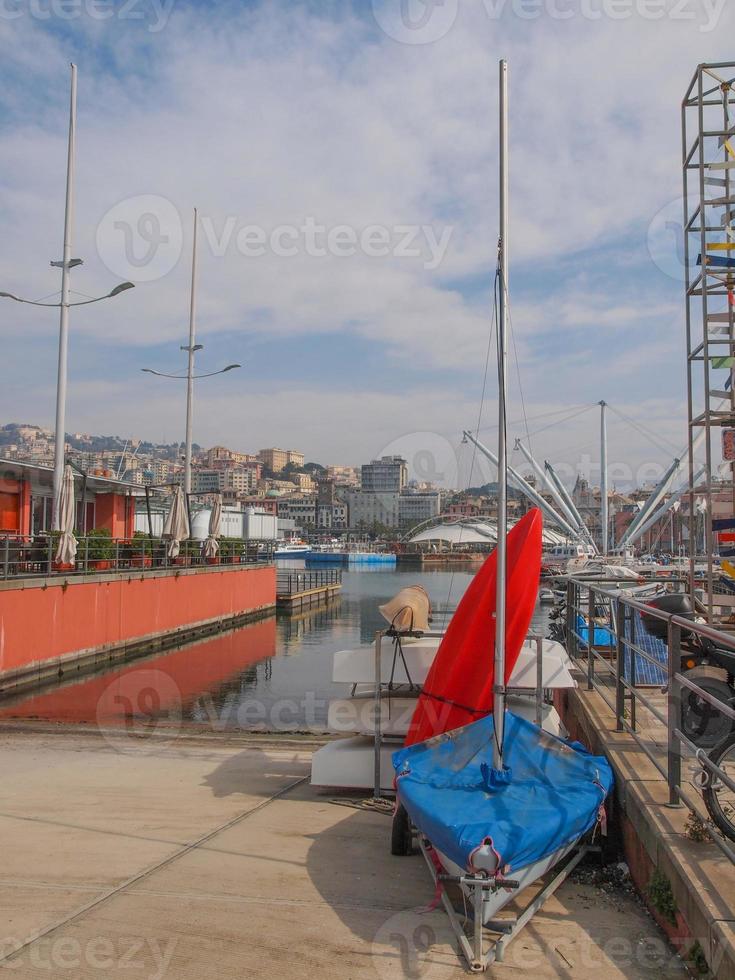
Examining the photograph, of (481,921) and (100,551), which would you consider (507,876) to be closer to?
(481,921)

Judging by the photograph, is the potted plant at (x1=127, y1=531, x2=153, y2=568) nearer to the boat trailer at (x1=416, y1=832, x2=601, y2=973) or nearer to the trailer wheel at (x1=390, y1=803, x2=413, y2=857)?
the trailer wheel at (x1=390, y1=803, x2=413, y2=857)

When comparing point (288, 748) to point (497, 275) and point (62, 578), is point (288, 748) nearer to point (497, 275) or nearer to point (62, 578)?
point (497, 275)

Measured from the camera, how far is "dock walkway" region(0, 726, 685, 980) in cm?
376

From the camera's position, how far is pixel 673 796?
4.44 metres

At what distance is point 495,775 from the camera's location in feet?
15.4

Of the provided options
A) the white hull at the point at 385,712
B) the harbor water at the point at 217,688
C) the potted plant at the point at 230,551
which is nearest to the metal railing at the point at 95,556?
the potted plant at the point at 230,551

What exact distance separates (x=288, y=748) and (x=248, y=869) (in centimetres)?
420

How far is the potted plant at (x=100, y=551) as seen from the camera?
2350 centimetres

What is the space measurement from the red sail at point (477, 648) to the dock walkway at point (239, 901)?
0.91m

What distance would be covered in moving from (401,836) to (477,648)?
1.44 meters

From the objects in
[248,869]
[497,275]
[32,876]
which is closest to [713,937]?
[248,869]

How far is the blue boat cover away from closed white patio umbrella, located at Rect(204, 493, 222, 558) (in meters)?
27.9

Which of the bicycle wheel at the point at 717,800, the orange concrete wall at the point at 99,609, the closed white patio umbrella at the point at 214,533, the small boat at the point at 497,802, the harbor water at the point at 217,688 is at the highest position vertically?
the closed white patio umbrella at the point at 214,533

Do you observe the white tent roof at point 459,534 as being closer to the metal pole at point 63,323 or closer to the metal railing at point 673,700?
the metal pole at point 63,323
